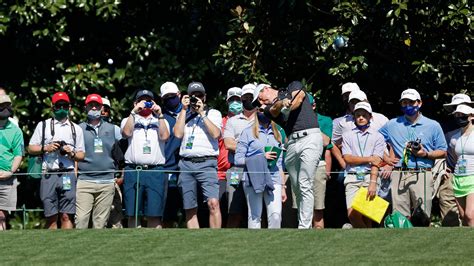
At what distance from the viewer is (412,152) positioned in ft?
66.4

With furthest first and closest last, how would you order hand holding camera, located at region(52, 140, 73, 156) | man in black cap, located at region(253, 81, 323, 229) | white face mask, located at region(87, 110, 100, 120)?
white face mask, located at region(87, 110, 100, 120) < hand holding camera, located at region(52, 140, 73, 156) < man in black cap, located at region(253, 81, 323, 229)

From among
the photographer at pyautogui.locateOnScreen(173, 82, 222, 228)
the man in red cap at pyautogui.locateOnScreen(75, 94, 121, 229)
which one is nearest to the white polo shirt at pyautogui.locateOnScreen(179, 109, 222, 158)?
the photographer at pyautogui.locateOnScreen(173, 82, 222, 228)

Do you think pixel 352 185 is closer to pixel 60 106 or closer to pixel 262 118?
pixel 262 118

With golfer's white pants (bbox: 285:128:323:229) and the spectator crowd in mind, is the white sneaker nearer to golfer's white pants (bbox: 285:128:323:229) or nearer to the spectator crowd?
the spectator crowd

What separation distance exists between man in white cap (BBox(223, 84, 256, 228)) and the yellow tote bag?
1.55 meters

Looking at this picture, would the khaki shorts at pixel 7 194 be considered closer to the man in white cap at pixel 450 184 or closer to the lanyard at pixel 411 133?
the lanyard at pixel 411 133

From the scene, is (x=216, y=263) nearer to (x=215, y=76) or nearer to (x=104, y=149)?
(x=104, y=149)

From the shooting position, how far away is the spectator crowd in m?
20.1

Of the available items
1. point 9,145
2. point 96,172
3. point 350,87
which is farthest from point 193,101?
point 9,145

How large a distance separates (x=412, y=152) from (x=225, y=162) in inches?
99.1

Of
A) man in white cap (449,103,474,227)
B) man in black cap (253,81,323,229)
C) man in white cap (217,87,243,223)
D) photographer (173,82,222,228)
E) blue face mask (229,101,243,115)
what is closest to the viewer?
man in black cap (253,81,323,229)

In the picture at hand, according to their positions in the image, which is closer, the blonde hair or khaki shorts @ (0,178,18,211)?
the blonde hair

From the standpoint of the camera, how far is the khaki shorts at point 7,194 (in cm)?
2055

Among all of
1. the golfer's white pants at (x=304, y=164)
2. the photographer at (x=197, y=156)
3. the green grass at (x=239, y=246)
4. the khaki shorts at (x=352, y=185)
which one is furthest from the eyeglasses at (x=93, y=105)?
the khaki shorts at (x=352, y=185)
